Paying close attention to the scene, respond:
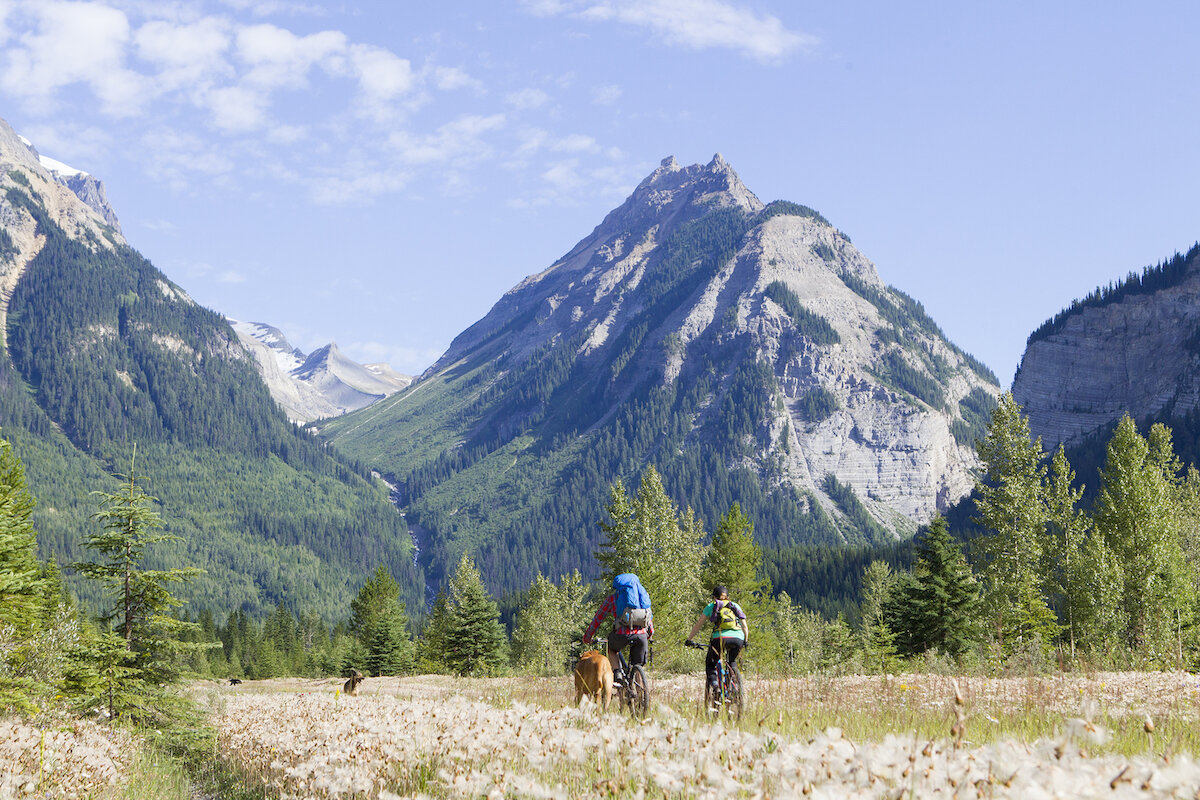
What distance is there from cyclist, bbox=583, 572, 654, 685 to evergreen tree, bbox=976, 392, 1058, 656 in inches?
1061

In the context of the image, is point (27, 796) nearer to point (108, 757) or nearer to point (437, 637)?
point (108, 757)

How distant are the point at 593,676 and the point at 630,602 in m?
1.22

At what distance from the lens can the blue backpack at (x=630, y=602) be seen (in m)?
11.3

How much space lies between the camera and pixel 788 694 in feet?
36.5

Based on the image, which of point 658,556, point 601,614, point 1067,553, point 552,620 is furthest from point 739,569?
point 601,614

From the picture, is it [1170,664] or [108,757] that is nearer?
[108,757]

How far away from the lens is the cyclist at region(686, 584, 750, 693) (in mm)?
11570

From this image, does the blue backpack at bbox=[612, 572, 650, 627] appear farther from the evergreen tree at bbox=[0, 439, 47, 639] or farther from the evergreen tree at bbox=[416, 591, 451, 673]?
the evergreen tree at bbox=[416, 591, 451, 673]

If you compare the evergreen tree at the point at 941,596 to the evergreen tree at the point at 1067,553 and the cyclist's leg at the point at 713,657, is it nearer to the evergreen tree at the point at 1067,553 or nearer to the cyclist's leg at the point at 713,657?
the evergreen tree at the point at 1067,553

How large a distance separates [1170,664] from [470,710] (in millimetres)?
16141

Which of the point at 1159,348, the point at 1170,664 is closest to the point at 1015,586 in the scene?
the point at 1170,664

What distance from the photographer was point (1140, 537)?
36.3 meters

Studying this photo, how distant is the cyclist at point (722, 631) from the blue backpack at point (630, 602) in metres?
0.78

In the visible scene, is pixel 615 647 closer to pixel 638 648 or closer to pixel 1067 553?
pixel 638 648
